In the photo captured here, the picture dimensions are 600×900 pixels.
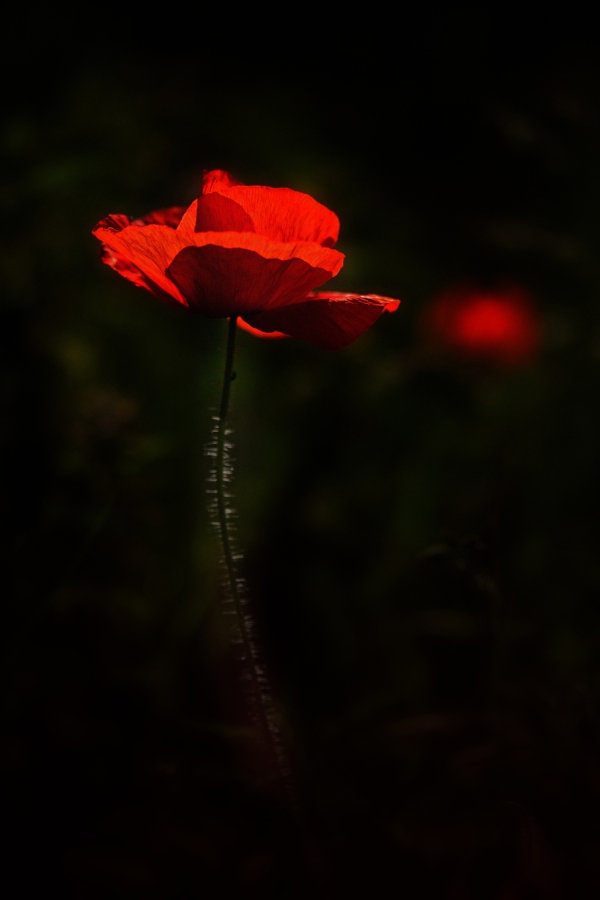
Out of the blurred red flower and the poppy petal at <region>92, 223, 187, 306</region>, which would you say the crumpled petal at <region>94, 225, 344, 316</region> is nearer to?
the poppy petal at <region>92, 223, 187, 306</region>

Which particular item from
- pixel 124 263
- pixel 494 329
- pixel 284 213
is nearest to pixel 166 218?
pixel 124 263

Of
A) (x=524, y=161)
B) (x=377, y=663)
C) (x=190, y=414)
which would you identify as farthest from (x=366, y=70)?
(x=377, y=663)

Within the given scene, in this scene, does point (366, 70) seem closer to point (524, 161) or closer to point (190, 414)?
point (524, 161)

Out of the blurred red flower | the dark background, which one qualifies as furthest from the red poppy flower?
the blurred red flower

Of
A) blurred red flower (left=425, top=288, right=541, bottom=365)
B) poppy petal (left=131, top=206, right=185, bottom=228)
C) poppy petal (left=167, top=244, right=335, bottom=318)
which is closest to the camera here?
poppy petal (left=167, top=244, right=335, bottom=318)

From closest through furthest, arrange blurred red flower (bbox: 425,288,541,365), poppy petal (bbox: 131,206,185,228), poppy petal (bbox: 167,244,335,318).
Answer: poppy petal (bbox: 167,244,335,318) < poppy petal (bbox: 131,206,185,228) < blurred red flower (bbox: 425,288,541,365)

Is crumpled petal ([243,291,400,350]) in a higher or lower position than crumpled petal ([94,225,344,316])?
lower

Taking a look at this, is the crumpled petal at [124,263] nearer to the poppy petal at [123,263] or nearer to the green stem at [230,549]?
the poppy petal at [123,263]

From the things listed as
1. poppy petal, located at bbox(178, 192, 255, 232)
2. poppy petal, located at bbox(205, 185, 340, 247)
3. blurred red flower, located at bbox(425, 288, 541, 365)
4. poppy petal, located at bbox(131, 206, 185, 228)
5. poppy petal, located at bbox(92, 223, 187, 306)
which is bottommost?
poppy petal, located at bbox(92, 223, 187, 306)

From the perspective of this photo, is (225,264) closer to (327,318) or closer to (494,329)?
(327,318)
